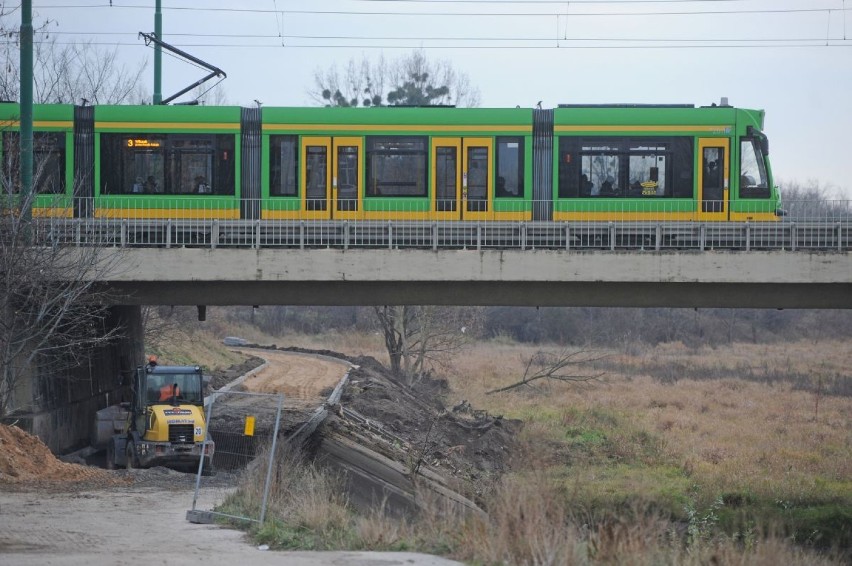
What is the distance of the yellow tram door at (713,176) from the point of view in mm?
26859

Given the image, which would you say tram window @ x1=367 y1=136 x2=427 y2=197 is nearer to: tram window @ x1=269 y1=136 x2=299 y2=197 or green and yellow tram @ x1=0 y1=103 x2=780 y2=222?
green and yellow tram @ x1=0 y1=103 x2=780 y2=222

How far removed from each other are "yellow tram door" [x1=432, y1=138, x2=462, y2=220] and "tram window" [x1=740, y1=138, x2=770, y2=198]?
684 centimetres

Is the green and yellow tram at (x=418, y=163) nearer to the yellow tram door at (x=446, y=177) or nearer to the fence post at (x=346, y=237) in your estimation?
the yellow tram door at (x=446, y=177)

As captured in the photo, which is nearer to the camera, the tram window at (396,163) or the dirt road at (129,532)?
the dirt road at (129,532)

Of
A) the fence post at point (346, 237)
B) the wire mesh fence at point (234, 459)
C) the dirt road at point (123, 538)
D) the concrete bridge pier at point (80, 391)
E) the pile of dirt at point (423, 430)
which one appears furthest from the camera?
the pile of dirt at point (423, 430)

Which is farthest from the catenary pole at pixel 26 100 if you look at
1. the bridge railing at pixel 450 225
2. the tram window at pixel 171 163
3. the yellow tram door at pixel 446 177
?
the yellow tram door at pixel 446 177

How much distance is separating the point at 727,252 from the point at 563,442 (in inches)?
521

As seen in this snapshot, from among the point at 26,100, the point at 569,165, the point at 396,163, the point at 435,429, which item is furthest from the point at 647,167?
the point at 26,100

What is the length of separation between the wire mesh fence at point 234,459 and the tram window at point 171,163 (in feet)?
20.1

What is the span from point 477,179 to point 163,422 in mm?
9293

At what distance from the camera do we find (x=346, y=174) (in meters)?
27.0

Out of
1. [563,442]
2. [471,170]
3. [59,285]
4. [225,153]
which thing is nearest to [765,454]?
[563,442]

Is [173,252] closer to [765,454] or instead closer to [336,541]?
[336,541]

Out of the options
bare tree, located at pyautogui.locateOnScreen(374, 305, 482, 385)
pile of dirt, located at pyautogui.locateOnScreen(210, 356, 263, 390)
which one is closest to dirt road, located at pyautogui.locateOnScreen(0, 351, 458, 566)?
pile of dirt, located at pyautogui.locateOnScreen(210, 356, 263, 390)
